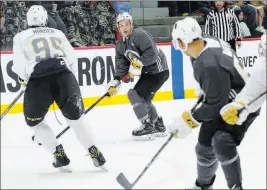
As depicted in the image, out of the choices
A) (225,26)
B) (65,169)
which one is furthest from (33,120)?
(225,26)

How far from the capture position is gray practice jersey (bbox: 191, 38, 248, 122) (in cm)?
233

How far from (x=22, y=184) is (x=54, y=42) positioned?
86 centimetres

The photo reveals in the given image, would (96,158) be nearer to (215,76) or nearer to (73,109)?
(73,109)

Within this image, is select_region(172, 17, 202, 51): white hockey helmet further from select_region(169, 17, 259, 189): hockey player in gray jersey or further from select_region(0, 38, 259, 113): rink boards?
select_region(0, 38, 259, 113): rink boards

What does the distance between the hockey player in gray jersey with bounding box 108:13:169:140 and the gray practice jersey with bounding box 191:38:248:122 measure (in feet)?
5.23

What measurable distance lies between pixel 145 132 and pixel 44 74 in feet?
4.30

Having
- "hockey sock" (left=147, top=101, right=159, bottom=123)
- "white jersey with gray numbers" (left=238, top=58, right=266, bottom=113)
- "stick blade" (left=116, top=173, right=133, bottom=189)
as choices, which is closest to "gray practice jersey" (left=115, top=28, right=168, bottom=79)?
"hockey sock" (left=147, top=101, right=159, bottom=123)

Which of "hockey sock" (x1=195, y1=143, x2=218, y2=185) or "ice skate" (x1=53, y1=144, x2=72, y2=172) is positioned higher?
"hockey sock" (x1=195, y1=143, x2=218, y2=185)

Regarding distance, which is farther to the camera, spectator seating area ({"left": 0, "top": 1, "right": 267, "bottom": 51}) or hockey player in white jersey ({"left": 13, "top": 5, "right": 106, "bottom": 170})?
spectator seating area ({"left": 0, "top": 1, "right": 267, "bottom": 51})

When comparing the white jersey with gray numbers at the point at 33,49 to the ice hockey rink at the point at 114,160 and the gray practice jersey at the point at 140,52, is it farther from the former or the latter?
the gray practice jersey at the point at 140,52

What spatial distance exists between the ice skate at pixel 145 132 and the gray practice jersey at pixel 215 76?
1787 millimetres

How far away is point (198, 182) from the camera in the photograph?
2674 mm

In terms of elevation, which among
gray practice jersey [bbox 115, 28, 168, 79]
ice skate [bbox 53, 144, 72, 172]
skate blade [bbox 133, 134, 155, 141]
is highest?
gray practice jersey [bbox 115, 28, 168, 79]

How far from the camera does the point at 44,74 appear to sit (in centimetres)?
317
